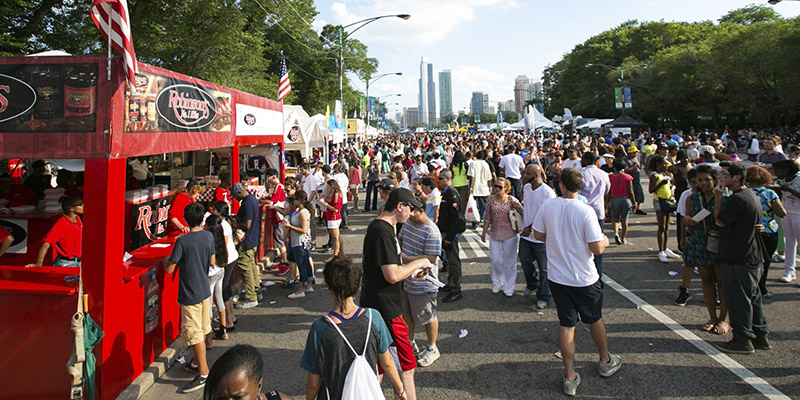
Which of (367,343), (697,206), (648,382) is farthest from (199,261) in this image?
(697,206)

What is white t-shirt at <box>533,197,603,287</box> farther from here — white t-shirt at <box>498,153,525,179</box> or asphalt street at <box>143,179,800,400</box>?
white t-shirt at <box>498,153,525,179</box>

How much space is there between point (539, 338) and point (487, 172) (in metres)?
6.34

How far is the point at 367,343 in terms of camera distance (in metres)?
2.65

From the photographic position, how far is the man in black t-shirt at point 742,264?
14.8ft

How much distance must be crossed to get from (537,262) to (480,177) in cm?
511

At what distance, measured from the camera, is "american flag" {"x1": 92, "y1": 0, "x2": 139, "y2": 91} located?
3.89 meters

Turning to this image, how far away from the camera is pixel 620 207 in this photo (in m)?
9.02

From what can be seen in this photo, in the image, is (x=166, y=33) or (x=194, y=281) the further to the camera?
(x=166, y=33)

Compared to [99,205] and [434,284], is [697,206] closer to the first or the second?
[434,284]

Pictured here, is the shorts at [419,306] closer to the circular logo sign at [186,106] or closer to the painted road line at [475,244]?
the circular logo sign at [186,106]

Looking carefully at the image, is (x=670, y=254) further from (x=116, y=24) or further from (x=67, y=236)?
(x=67, y=236)

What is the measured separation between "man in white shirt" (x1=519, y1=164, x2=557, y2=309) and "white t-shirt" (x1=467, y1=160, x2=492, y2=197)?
456 centimetres

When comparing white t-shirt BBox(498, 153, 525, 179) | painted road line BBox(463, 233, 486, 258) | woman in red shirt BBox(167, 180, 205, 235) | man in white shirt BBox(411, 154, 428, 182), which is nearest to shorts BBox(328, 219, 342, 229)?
woman in red shirt BBox(167, 180, 205, 235)

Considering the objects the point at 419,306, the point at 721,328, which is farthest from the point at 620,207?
the point at 419,306
